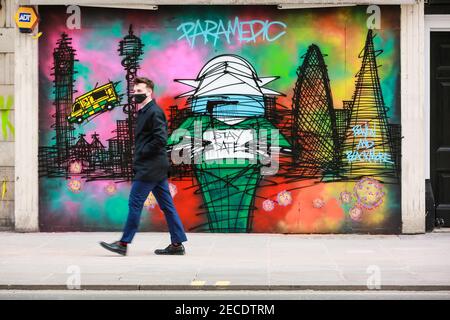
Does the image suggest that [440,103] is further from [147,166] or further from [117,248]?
[117,248]

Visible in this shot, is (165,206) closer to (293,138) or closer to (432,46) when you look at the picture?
(293,138)

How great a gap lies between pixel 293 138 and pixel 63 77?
360cm

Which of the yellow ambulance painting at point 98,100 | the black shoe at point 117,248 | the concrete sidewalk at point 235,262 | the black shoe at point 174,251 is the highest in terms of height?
the yellow ambulance painting at point 98,100

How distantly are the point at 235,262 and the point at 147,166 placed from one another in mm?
1576

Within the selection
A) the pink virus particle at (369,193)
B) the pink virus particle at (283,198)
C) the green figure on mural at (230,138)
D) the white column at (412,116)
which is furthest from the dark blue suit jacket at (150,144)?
the white column at (412,116)

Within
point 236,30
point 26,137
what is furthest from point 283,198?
point 26,137

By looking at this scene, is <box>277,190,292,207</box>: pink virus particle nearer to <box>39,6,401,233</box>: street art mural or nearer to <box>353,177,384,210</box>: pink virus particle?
<box>39,6,401,233</box>: street art mural

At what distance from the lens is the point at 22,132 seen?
11.7 metres

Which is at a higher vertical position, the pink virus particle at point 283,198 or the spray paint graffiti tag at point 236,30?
the spray paint graffiti tag at point 236,30

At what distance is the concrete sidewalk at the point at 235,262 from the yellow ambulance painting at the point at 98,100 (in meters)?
1.86

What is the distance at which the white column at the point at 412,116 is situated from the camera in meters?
11.4

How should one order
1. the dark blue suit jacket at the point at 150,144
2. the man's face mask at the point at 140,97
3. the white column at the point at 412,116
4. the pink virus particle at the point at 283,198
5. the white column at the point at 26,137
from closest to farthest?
1. the dark blue suit jacket at the point at 150,144
2. the man's face mask at the point at 140,97
3. the white column at the point at 412,116
4. the pink virus particle at the point at 283,198
5. the white column at the point at 26,137

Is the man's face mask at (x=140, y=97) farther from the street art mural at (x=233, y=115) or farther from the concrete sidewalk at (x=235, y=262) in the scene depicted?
the street art mural at (x=233, y=115)

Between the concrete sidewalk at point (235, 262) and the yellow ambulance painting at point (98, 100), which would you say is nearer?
the concrete sidewalk at point (235, 262)
